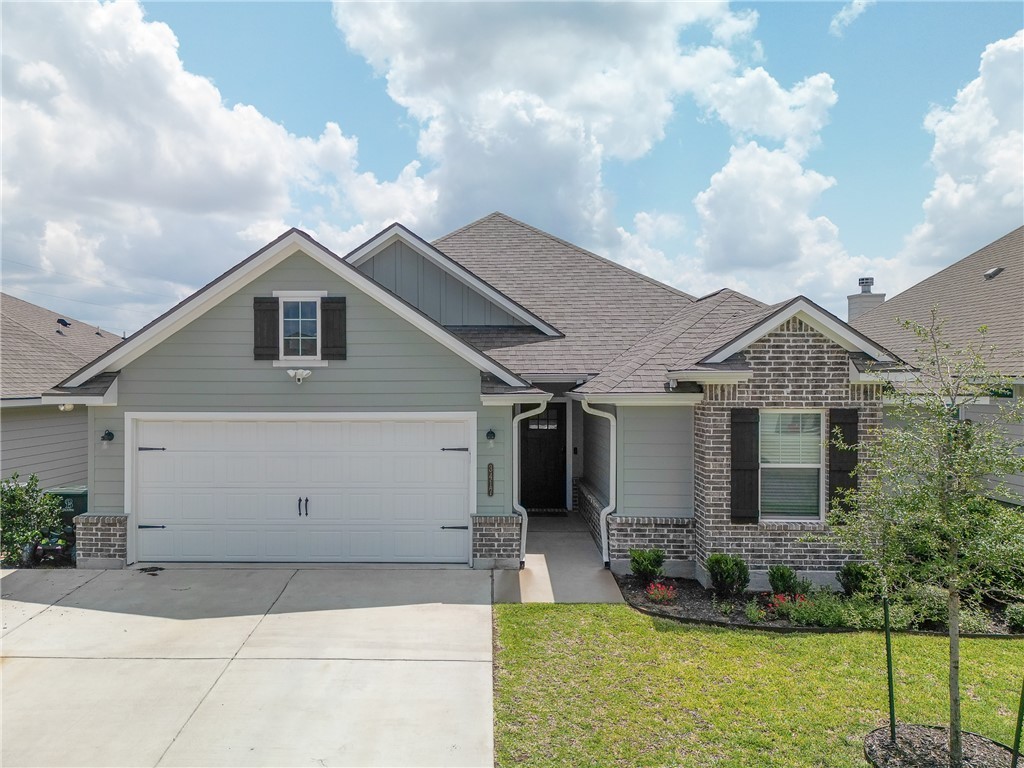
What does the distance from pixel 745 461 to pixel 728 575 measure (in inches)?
61.7

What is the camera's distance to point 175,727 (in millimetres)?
4750

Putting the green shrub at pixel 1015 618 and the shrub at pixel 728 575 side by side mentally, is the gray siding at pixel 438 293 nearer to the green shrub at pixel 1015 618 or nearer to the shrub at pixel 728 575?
the shrub at pixel 728 575

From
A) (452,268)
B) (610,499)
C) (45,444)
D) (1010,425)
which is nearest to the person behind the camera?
(610,499)

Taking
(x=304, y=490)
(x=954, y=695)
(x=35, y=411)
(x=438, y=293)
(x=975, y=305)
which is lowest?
(x=954, y=695)

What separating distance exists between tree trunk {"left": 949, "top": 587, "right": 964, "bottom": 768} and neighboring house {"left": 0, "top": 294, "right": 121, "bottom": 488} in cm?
1252

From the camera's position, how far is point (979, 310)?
12648mm

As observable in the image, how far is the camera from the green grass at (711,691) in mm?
4445

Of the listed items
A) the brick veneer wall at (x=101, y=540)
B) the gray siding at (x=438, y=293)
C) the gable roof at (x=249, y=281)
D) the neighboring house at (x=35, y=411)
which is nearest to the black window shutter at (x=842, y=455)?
the gable roof at (x=249, y=281)

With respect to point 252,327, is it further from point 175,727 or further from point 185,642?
point 175,727

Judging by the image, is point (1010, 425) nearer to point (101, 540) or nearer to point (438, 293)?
point (438, 293)

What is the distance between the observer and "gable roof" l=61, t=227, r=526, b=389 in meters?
8.28

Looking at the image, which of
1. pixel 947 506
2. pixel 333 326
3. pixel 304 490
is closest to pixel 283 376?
pixel 333 326

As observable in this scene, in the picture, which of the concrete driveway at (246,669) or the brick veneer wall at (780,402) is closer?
the concrete driveway at (246,669)

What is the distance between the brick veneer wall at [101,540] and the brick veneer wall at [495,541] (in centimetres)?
529
